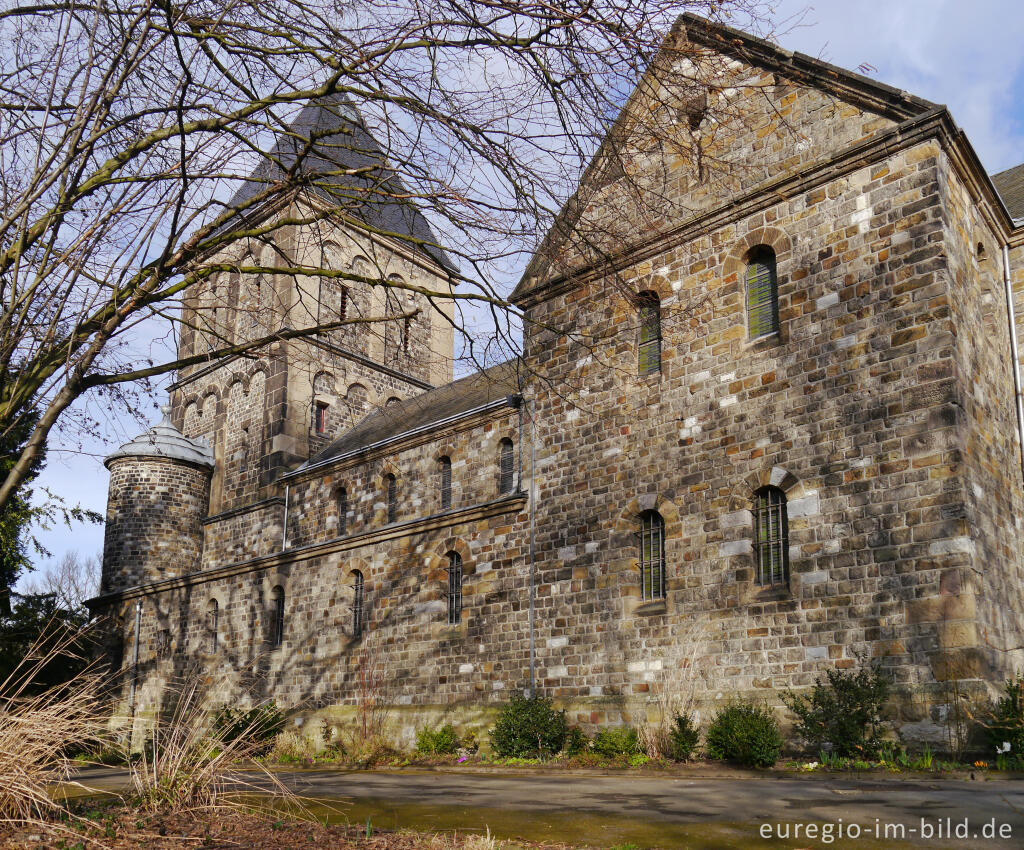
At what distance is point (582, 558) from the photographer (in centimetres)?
1520

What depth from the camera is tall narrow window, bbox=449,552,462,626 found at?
17828 mm

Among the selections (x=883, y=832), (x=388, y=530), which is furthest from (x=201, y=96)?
(x=388, y=530)

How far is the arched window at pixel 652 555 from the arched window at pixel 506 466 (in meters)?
4.56

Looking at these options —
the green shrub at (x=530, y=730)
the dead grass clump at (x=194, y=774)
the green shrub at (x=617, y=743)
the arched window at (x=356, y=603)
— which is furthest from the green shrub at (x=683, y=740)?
the arched window at (x=356, y=603)

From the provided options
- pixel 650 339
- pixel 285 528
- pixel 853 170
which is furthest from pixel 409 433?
pixel 853 170

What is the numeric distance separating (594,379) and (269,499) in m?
13.0

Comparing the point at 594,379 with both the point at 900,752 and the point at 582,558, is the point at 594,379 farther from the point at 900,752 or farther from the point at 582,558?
the point at 900,752

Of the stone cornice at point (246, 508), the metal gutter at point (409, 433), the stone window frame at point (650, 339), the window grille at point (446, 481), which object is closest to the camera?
the stone window frame at point (650, 339)

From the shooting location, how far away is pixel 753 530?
42.5 ft

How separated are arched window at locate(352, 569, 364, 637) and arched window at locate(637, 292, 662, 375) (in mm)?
8972

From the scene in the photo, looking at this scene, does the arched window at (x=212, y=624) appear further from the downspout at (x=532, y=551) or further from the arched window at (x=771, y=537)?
the arched window at (x=771, y=537)

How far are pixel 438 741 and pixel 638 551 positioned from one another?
526 centimetres

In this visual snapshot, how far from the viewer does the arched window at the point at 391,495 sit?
851 inches

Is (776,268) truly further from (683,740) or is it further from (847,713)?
(683,740)
